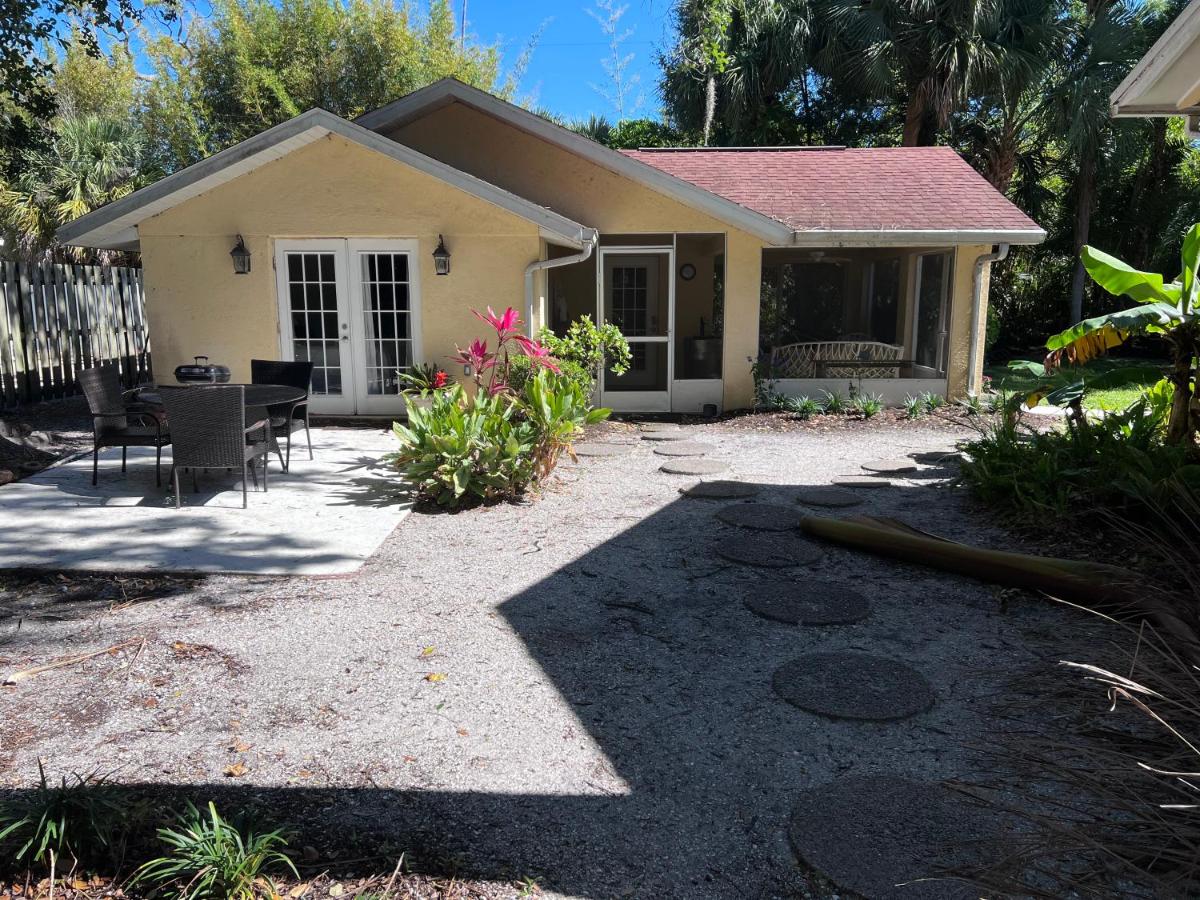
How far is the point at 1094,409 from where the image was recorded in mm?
12922

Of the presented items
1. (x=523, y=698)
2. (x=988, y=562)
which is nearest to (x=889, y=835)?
(x=523, y=698)

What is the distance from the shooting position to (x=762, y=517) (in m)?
7.02

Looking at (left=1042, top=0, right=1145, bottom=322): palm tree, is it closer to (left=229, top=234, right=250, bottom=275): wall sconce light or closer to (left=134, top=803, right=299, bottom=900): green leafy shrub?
(left=229, top=234, right=250, bottom=275): wall sconce light

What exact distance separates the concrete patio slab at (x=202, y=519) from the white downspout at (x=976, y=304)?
8993 millimetres

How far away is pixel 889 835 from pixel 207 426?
5947mm

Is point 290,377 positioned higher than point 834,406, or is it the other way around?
point 290,377

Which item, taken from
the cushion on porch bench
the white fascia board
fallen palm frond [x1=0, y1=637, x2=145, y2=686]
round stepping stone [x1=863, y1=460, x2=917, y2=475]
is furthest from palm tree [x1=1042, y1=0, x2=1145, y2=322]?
fallen palm frond [x1=0, y1=637, x2=145, y2=686]

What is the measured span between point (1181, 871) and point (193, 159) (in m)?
28.3

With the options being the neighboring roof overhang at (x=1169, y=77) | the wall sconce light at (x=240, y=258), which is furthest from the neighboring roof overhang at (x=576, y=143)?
the neighboring roof overhang at (x=1169, y=77)

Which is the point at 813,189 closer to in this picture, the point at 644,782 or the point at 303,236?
the point at 303,236

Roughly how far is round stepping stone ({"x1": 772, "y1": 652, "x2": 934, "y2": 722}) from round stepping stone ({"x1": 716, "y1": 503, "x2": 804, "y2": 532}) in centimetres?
239

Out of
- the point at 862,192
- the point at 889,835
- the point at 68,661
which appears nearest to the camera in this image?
the point at 889,835

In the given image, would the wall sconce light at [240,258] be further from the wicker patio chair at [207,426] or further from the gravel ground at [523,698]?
the gravel ground at [523,698]

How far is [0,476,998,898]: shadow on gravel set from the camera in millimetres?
2768
